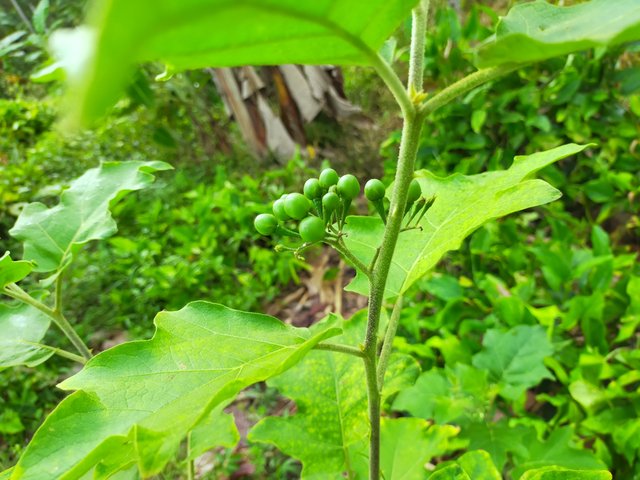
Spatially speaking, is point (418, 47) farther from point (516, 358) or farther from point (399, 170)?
point (516, 358)

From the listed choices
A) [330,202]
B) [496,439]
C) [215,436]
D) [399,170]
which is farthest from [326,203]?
[496,439]

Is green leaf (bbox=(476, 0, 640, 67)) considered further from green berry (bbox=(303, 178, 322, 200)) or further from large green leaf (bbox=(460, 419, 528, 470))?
large green leaf (bbox=(460, 419, 528, 470))

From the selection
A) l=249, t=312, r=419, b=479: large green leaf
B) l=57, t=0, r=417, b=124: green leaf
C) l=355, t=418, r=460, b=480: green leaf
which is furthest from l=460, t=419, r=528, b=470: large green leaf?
l=57, t=0, r=417, b=124: green leaf

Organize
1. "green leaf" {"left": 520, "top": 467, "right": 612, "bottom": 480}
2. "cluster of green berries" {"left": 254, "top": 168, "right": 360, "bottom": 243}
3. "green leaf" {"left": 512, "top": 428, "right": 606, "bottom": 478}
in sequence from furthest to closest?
"green leaf" {"left": 512, "top": 428, "right": 606, "bottom": 478} → "green leaf" {"left": 520, "top": 467, "right": 612, "bottom": 480} → "cluster of green berries" {"left": 254, "top": 168, "right": 360, "bottom": 243}

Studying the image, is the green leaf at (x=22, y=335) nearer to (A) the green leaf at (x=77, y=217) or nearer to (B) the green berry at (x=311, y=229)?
(A) the green leaf at (x=77, y=217)

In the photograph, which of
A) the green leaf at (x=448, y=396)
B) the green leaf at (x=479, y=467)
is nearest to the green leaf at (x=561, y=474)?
the green leaf at (x=479, y=467)

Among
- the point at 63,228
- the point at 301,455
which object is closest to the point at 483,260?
the point at 301,455
